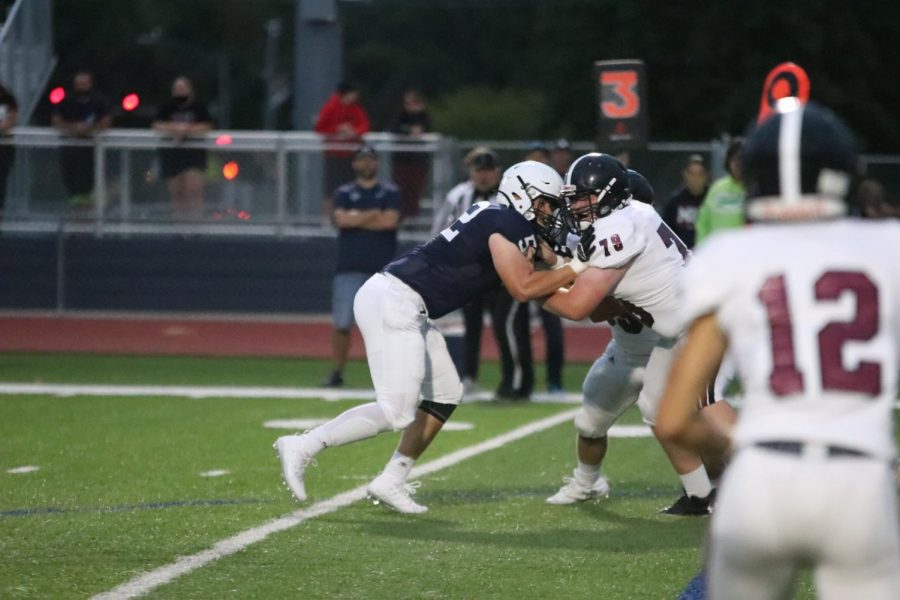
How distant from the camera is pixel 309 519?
7227mm

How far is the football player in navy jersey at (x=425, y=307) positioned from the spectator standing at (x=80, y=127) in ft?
38.0

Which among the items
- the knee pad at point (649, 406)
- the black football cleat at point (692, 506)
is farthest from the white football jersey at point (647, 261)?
the black football cleat at point (692, 506)

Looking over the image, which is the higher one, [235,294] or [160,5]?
[160,5]

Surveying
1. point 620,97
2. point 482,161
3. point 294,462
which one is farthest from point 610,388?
point 620,97

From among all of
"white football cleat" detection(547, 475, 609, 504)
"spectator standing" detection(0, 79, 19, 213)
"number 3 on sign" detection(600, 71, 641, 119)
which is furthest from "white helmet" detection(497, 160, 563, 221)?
"spectator standing" detection(0, 79, 19, 213)

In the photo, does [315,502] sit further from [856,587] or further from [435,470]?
[856,587]

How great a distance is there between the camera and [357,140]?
59.4ft

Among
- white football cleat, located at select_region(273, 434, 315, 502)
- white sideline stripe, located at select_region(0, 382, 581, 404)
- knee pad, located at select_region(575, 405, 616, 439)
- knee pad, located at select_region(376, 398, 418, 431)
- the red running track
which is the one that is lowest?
the red running track

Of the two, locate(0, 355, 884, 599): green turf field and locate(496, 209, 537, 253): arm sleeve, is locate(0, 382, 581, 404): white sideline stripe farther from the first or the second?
locate(496, 209, 537, 253): arm sleeve

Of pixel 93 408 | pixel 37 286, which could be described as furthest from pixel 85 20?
pixel 93 408

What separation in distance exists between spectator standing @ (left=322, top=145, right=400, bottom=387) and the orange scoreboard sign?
5.92ft

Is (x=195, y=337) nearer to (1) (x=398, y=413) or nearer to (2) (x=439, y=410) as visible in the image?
(2) (x=439, y=410)

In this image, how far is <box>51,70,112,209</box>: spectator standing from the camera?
18.4 m

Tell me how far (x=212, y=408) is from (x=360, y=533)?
15.6ft
